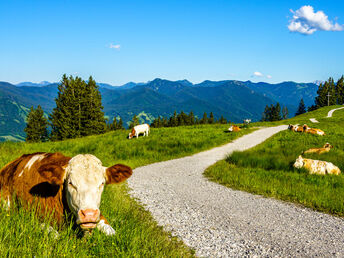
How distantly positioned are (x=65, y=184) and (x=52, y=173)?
0.30 meters

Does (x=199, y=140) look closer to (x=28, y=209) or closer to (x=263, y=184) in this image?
(x=263, y=184)

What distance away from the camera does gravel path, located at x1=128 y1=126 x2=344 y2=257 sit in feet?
18.6

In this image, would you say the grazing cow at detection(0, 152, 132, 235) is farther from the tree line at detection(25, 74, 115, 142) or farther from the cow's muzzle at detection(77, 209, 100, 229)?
the tree line at detection(25, 74, 115, 142)

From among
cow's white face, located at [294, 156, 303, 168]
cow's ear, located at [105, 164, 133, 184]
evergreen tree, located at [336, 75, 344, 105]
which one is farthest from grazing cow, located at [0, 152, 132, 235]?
evergreen tree, located at [336, 75, 344, 105]

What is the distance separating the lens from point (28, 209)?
4324 millimetres

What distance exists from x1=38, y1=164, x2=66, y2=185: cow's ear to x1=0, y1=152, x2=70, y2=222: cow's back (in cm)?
18

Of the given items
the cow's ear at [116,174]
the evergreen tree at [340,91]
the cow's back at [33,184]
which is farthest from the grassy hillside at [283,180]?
the evergreen tree at [340,91]

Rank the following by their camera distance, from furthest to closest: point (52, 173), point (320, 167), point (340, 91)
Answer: point (340, 91) → point (320, 167) → point (52, 173)

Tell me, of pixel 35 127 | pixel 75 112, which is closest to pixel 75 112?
pixel 75 112

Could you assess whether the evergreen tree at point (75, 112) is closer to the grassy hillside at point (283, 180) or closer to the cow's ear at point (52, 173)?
the grassy hillside at point (283, 180)

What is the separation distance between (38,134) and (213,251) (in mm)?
74948

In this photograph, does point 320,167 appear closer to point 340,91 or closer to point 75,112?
point 75,112

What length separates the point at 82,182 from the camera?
12.7ft

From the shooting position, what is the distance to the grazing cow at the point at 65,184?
12.4ft
